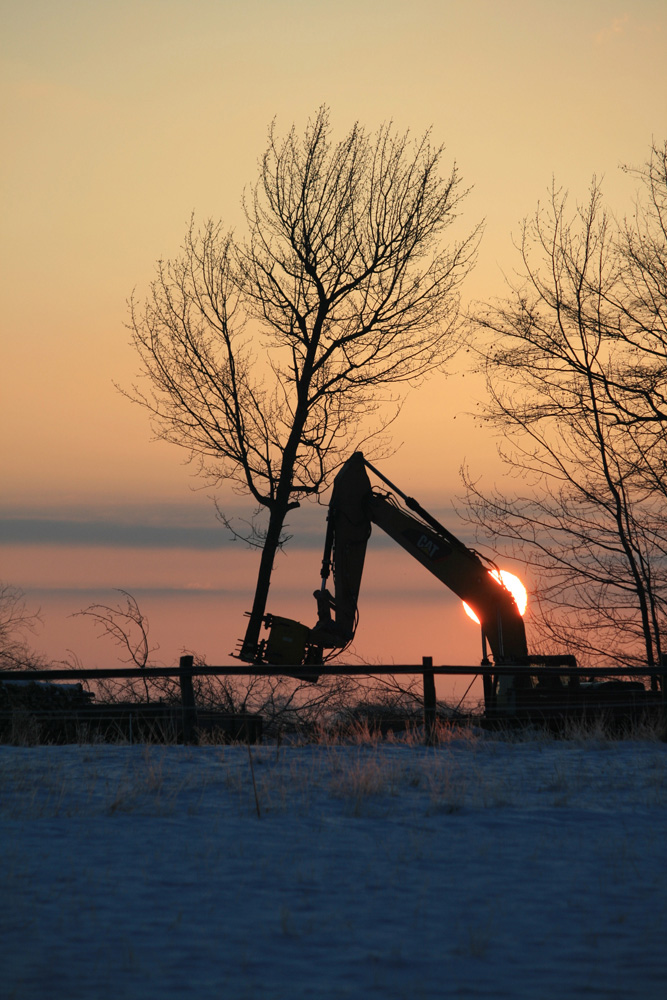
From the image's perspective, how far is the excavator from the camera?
49.1 ft

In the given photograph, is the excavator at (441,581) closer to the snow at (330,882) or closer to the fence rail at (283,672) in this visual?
the fence rail at (283,672)

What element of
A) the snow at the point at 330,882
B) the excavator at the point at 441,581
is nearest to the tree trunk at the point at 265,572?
the excavator at the point at 441,581

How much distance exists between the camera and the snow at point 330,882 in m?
4.73

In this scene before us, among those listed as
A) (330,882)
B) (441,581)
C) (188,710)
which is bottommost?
(330,882)

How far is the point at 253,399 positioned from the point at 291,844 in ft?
49.7

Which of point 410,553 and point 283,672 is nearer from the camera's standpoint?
point 283,672

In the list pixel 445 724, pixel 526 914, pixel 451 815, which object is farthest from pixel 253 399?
pixel 526 914

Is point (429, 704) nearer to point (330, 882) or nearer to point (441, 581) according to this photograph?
point (441, 581)

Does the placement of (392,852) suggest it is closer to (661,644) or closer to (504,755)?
(504,755)

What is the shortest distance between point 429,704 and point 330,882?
721 cm

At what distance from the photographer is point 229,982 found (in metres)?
4.62

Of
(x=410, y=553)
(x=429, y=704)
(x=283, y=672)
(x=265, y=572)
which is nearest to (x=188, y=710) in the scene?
(x=283, y=672)

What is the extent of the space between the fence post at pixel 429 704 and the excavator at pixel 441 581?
1.76 metres

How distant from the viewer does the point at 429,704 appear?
13.3 m
